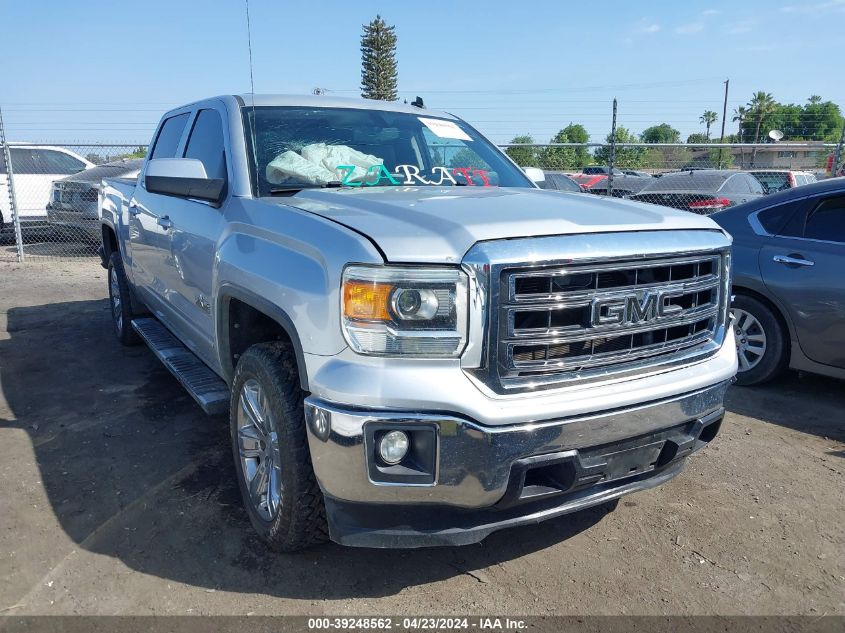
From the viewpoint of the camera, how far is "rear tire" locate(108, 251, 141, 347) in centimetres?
598

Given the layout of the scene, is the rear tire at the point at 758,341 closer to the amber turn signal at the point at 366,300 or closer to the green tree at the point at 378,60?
the amber turn signal at the point at 366,300

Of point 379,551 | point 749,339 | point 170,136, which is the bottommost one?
point 379,551

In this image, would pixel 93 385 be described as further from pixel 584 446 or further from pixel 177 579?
pixel 584 446

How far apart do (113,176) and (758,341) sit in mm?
10397

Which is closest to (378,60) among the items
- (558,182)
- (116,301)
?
(558,182)

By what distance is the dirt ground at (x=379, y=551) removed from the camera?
8.70ft

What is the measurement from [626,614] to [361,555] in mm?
1108

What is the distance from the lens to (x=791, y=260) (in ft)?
15.9

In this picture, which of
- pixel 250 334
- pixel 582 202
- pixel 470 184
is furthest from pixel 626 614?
pixel 470 184

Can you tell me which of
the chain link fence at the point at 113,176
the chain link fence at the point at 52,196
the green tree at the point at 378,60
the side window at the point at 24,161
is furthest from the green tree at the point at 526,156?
the green tree at the point at 378,60

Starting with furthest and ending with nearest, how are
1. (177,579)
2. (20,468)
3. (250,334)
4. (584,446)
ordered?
1. (20,468)
2. (250,334)
3. (177,579)
4. (584,446)

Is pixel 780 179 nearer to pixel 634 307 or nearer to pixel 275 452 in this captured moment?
pixel 634 307

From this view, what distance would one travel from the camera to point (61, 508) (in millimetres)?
3328

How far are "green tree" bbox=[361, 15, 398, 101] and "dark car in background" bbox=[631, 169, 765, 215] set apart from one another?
39.2m
